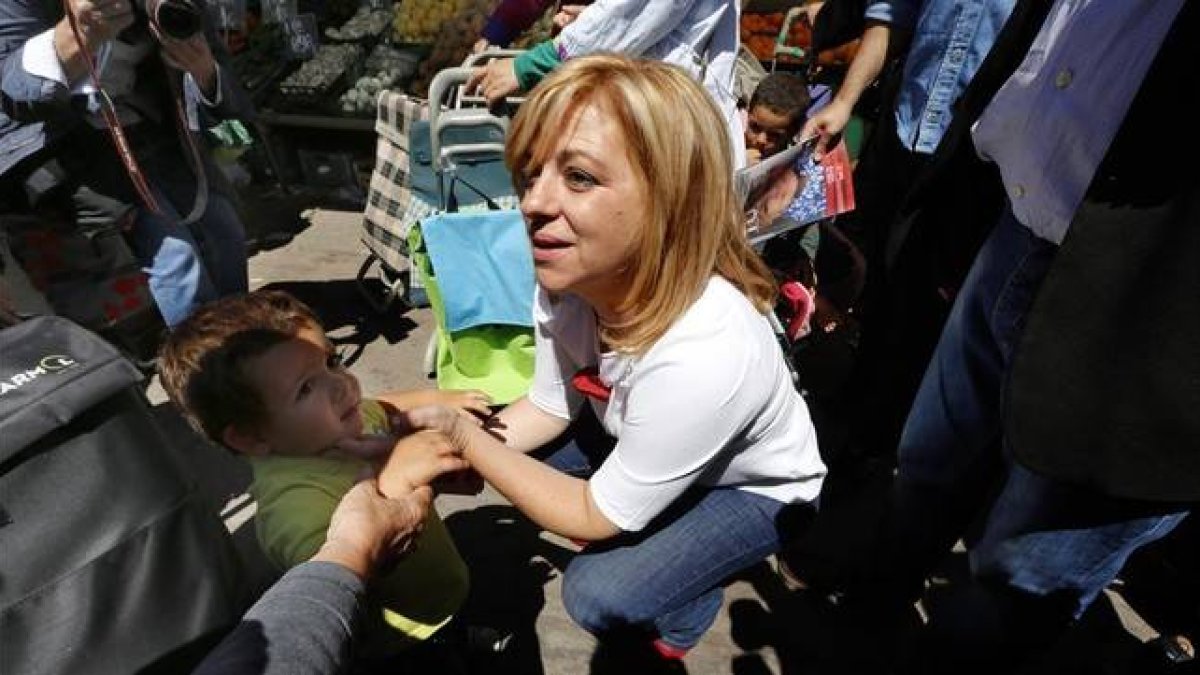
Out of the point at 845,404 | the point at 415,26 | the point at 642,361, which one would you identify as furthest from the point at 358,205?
the point at 642,361

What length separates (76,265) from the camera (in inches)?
122

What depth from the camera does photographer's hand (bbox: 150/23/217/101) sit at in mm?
2314

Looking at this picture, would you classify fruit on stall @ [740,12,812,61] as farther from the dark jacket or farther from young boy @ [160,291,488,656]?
young boy @ [160,291,488,656]

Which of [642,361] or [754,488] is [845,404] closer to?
[754,488]

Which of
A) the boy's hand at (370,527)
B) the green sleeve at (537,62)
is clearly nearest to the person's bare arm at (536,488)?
the boy's hand at (370,527)

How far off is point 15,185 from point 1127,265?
10.1ft

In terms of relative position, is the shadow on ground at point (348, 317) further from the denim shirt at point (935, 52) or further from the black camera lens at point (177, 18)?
the denim shirt at point (935, 52)

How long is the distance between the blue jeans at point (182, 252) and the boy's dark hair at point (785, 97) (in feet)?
8.03

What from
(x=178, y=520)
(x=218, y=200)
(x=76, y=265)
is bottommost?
(x=76, y=265)

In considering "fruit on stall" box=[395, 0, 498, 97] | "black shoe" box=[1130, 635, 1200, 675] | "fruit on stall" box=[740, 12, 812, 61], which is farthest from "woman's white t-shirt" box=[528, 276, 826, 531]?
"fruit on stall" box=[740, 12, 812, 61]

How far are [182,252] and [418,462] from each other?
1843 millimetres

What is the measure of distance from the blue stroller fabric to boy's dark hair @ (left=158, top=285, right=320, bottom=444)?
1235 millimetres

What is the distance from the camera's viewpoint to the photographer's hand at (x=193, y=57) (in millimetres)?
2314

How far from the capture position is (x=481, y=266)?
280 centimetres
